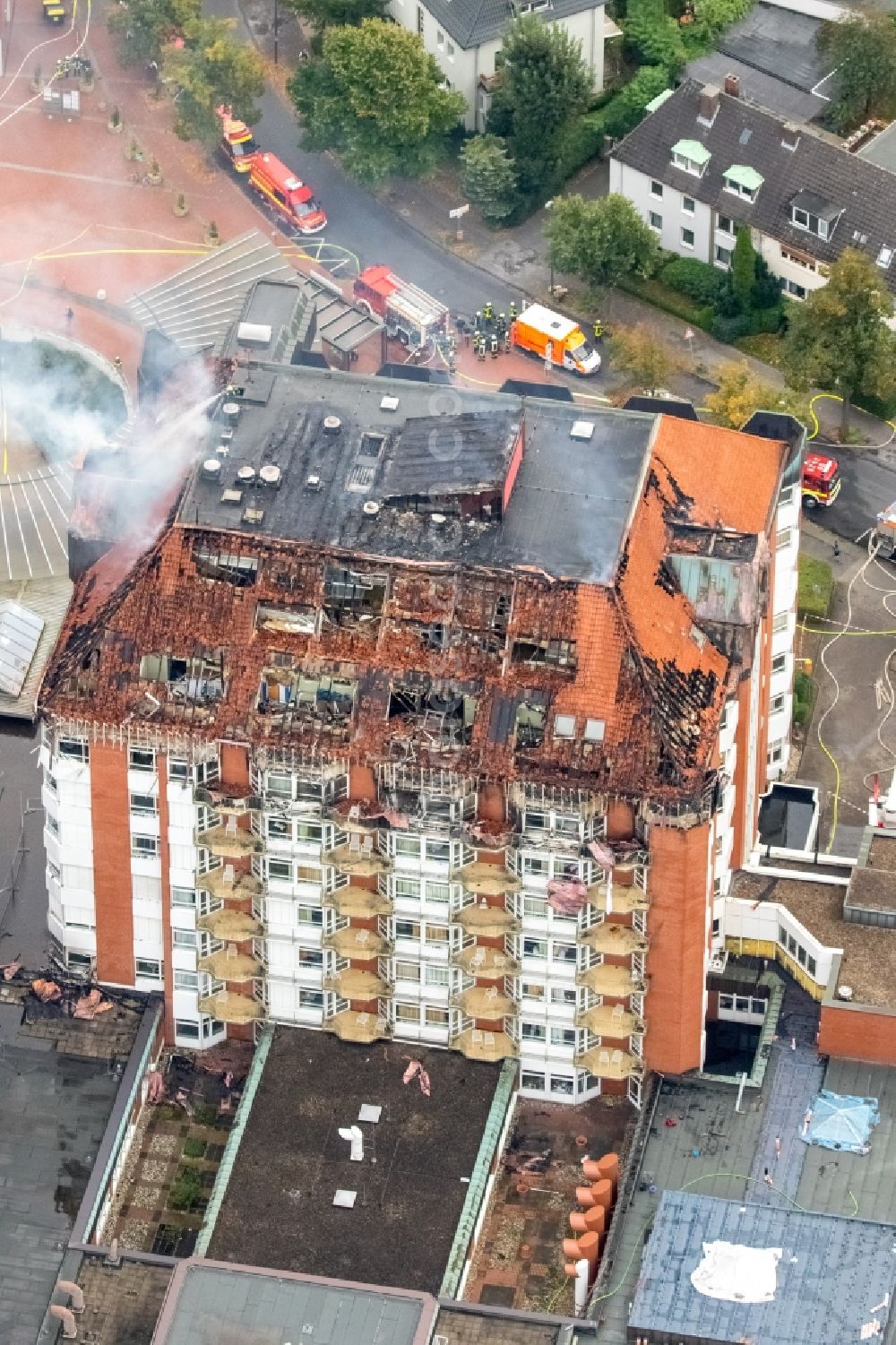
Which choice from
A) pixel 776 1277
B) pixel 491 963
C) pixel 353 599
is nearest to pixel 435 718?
pixel 353 599

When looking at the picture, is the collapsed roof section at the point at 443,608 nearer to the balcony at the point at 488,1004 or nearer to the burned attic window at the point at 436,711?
the burned attic window at the point at 436,711

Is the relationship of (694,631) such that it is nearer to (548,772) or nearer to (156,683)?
(548,772)

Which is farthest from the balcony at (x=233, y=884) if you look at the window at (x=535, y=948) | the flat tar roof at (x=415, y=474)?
the flat tar roof at (x=415, y=474)

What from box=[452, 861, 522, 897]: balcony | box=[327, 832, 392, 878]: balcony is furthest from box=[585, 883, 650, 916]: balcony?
box=[327, 832, 392, 878]: balcony

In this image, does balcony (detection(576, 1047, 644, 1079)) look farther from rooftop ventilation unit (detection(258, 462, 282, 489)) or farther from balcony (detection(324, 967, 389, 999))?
rooftop ventilation unit (detection(258, 462, 282, 489))

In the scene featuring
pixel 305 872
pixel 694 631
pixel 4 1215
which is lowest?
pixel 4 1215

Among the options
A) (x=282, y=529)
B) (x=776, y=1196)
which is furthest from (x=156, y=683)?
(x=776, y=1196)
